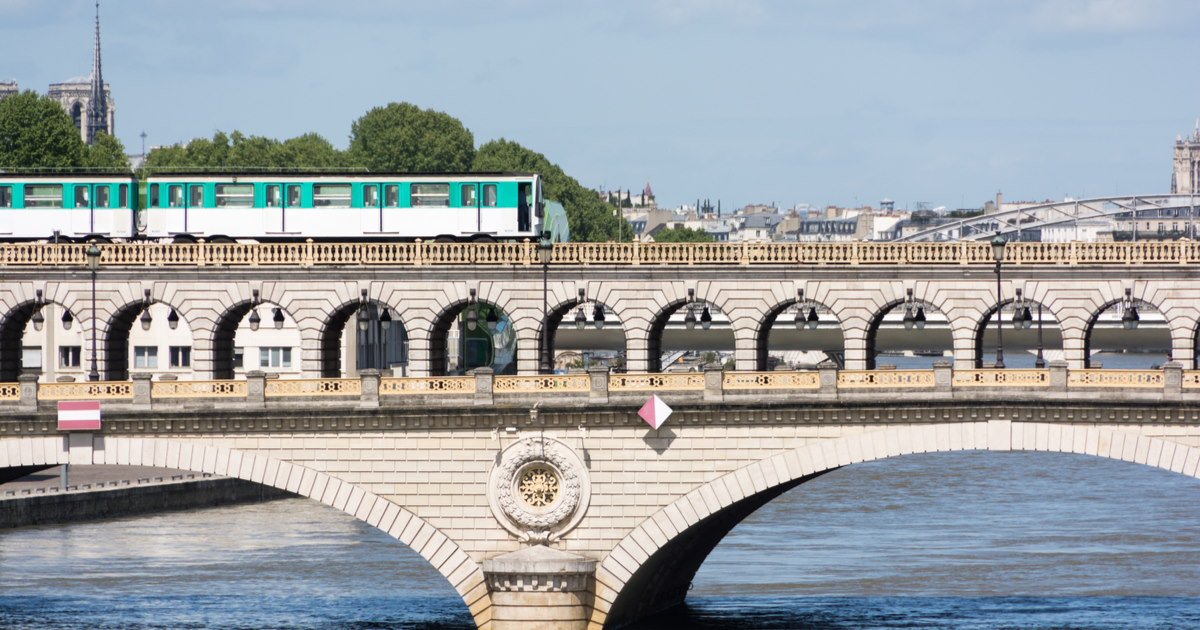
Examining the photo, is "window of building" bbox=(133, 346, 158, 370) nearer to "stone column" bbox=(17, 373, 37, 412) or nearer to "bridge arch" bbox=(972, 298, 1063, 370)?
"bridge arch" bbox=(972, 298, 1063, 370)

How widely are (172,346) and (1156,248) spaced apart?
6173 cm

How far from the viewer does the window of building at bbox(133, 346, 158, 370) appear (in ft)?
365

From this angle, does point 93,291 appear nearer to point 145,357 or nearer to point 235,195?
point 235,195

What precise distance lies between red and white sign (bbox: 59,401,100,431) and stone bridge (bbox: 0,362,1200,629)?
1.55 feet

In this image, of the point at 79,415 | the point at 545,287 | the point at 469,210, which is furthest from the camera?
the point at 469,210

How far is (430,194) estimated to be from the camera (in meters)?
73.6

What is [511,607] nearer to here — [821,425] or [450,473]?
[450,473]

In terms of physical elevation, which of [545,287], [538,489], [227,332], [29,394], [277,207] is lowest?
[538,489]

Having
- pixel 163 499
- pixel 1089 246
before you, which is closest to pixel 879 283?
pixel 1089 246

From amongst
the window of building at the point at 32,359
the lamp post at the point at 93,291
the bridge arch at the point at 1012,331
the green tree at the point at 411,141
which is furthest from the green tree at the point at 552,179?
the lamp post at the point at 93,291

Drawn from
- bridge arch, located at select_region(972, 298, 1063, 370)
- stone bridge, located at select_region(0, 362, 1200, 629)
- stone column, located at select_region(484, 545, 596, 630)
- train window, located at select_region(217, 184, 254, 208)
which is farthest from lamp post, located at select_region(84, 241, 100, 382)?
bridge arch, located at select_region(972, 298, 1063, 370)

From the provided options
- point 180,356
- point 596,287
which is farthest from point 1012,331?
point 596,287

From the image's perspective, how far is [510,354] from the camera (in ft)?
549

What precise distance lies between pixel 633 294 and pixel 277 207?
14864 mm
